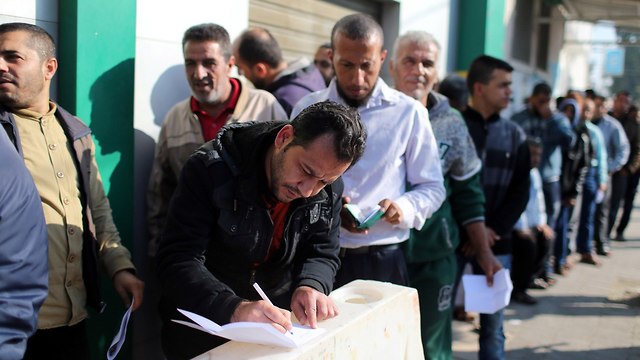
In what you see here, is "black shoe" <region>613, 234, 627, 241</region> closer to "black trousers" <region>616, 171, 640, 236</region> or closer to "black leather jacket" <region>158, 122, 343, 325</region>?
"black trousers" <region>616, 171, 640, 236</region>

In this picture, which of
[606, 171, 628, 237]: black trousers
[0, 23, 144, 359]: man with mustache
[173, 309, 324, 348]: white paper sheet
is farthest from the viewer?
[606, 171, 628, 237]: black trousers

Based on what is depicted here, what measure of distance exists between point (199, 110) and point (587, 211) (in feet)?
20.0

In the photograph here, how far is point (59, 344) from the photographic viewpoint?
2.38 meters

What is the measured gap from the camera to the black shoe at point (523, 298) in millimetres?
5852

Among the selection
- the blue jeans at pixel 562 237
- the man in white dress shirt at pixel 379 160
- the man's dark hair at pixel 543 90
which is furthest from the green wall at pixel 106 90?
the blue jeans at pixel 562 237

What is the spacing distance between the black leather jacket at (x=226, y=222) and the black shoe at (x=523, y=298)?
14.0 ft

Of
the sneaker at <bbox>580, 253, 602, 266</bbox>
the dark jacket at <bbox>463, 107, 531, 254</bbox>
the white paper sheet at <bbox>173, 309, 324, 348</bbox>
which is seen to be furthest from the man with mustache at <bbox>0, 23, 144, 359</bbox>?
the sneaker at <bbox>580, 253, 602, 266</bbox>

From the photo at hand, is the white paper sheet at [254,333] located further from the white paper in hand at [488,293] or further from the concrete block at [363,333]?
the white paper in hand at [488,293]

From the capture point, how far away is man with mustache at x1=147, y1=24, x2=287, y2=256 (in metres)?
3.09

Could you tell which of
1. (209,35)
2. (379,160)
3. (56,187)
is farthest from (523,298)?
(56,187)

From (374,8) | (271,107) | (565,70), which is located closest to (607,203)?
(374,8)

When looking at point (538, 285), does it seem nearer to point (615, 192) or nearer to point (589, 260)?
point (589, 260)

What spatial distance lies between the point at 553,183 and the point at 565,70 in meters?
13.3

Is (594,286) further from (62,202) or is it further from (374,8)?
(62,202)
